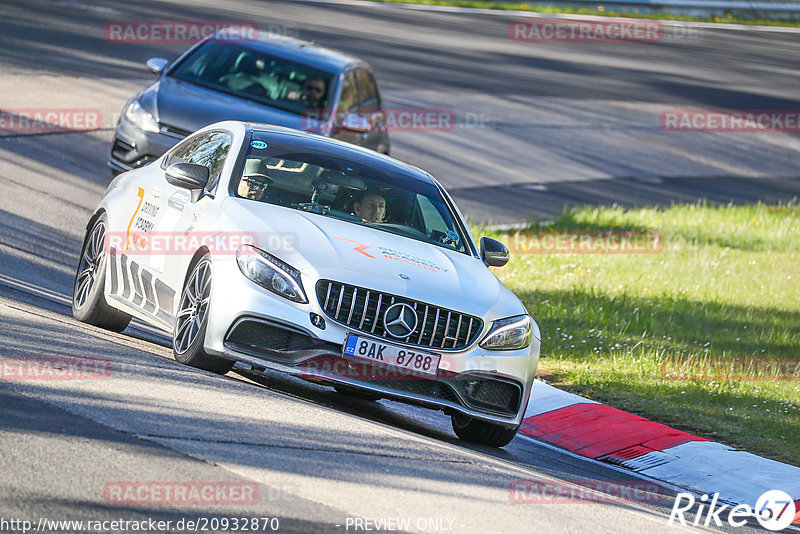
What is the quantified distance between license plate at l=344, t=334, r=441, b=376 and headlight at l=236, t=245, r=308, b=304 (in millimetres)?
→ 381

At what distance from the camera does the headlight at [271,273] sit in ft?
24.1

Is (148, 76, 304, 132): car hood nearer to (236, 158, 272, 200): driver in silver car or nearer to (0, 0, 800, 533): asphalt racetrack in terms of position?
(0, 0, 800, 533): asphalt racetrack

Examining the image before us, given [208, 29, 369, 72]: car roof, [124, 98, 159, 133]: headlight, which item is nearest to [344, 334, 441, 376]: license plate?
[124, 98, 159, 133]: headlight

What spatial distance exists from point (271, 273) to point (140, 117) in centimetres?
691

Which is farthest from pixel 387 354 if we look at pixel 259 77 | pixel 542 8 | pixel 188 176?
pixel 542 8

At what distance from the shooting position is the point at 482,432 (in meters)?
8.20

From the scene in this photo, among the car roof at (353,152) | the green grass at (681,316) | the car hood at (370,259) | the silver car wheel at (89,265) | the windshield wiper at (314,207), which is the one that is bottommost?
the green grass at (681,316)

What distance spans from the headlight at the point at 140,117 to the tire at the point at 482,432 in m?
6.49

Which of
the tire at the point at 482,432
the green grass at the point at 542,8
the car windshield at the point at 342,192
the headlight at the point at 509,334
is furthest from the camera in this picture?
the green grass at the point at 542,8

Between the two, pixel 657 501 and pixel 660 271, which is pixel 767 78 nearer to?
pixel 660 271

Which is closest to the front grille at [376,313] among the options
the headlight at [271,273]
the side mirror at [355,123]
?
the headlight at [271,273]

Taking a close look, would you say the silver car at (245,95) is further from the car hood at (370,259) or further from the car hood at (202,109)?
the car hood at (370,259)

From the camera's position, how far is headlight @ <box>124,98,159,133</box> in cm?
1360

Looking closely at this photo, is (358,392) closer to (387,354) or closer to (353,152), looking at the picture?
(387,354)
